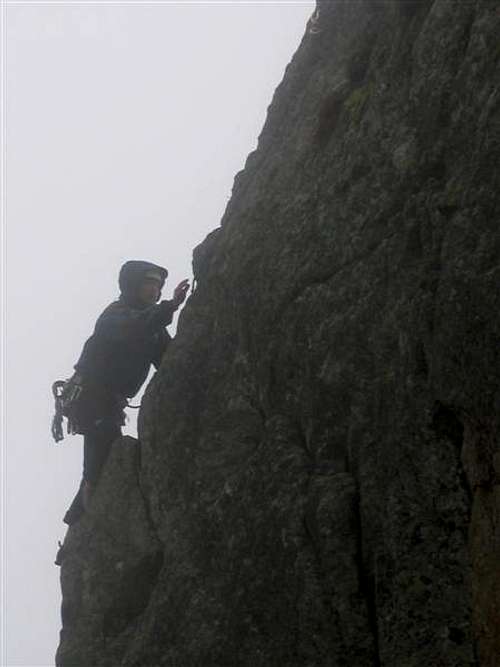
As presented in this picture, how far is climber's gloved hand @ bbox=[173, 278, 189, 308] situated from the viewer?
17.9 meters

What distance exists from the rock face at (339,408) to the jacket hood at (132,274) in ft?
5.21

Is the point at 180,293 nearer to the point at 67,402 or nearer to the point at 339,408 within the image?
the point at 67,402

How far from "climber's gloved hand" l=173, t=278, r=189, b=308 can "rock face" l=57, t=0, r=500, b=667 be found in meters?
0.36

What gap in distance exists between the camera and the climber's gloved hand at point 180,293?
17.9 metres

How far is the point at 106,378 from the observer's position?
61.7ft

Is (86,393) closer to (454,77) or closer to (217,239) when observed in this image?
(217,239)

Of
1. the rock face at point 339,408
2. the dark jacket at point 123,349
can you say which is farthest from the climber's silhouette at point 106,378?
the rock face at point 339,408

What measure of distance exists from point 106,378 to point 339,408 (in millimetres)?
6592

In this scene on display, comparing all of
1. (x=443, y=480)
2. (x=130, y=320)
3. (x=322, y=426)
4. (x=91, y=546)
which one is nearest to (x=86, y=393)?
(x=130, y=320)

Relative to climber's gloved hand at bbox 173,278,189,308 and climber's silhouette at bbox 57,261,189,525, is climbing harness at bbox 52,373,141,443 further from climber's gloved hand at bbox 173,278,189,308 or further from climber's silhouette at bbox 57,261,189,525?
climber's gloved hand at bbox 173,278,189,308

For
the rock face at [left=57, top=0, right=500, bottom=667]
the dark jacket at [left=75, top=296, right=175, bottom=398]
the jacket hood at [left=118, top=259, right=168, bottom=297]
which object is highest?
the jacket hood at [left=118, top=259, right=168, bottom=297]

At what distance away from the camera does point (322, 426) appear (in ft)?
44.4

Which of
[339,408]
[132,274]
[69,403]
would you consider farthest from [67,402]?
[339,408]

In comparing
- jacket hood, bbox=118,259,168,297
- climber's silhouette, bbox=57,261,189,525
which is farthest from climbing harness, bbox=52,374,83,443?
jacket hood, bbox=118,259,168,297
